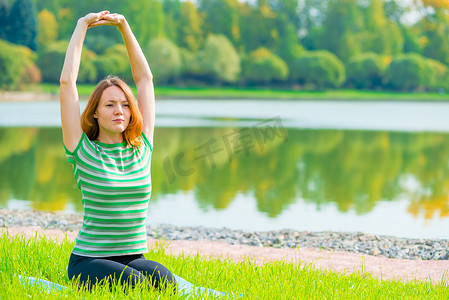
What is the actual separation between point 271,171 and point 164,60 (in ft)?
205

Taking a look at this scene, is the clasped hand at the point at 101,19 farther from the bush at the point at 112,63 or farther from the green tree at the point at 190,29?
the green tree at the point at 190,29

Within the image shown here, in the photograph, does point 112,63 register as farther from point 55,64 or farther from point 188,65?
point 188,65

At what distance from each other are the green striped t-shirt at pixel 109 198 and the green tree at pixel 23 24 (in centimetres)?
7907

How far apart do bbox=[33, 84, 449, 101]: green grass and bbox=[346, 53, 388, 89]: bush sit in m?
1.74

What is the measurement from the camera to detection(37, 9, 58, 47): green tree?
84250mm

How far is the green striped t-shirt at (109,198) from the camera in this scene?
3848 mm

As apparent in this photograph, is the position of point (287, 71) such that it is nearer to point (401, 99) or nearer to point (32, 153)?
point (401, 99)

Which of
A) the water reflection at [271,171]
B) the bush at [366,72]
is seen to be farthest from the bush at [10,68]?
the bush at [366,72]

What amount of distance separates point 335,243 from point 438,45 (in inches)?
3428

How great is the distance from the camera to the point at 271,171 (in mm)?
16688

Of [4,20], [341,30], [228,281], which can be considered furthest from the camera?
[341,30]

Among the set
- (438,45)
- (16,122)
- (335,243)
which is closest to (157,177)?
Result: (335,243)

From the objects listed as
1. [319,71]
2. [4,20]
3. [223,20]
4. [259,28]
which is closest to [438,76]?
[319,71]

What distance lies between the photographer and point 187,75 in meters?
81.7
